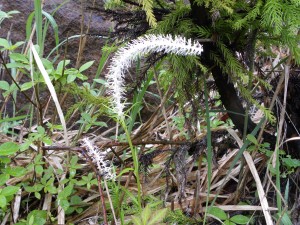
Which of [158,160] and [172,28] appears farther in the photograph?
[158,160]

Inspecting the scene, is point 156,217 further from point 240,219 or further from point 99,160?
point 240,219

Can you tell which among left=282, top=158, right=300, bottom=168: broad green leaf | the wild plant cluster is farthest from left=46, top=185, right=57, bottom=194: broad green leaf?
left=282, top=158, right=300, bottom=168: broad green leaf

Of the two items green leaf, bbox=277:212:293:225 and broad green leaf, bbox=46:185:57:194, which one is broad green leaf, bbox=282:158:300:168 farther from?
broad green leaf, bbox=46:185:57:194

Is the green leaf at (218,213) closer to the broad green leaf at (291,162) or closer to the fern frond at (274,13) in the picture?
the broad green leaf at (291,162)

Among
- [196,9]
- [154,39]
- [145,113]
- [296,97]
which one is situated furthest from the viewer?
[145,113]

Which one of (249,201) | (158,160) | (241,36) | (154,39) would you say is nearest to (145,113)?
(158,160)

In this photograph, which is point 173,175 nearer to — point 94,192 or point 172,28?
point 94,192

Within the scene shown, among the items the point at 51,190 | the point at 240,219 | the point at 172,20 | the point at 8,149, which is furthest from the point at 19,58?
the point at 240,219

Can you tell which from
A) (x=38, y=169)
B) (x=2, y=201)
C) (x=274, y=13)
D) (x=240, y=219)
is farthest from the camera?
(x=38, y=169)

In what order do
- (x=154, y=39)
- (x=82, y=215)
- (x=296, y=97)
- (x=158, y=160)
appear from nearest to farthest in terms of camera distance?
(x=154, y=39) → (x=296, y=97) → (x=82, y=215) → (x=158, y=160)
